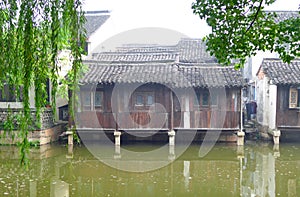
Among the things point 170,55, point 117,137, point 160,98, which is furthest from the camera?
point 170,55

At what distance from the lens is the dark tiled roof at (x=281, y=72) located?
14898 mm

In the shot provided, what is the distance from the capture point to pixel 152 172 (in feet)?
34.4

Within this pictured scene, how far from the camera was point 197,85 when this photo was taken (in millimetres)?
14430

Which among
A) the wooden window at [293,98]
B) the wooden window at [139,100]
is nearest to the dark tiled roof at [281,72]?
the wooden window at [293,98]

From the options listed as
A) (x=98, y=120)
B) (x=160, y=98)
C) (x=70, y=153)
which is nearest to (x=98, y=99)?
(x=98, y=120)

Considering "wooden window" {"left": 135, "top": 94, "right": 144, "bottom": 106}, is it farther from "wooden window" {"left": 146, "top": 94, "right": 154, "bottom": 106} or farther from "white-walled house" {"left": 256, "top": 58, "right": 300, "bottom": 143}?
"white-walled house" {"left": 256, "top": 58, "right": 300, "bottom": 143}

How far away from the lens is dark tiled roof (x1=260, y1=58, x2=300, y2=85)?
587 inches

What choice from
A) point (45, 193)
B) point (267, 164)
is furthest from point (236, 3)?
point (267, 164)

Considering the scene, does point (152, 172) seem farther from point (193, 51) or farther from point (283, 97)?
point (193, 51)

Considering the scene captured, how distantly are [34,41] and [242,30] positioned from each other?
326 cm

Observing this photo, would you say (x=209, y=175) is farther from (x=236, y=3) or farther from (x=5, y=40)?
(x=5, y=40)

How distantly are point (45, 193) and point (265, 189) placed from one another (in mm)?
5574

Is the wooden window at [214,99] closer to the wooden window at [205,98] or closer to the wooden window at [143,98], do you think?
the wooden window at [205,98]

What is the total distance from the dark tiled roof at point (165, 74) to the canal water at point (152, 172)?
9.42ft
